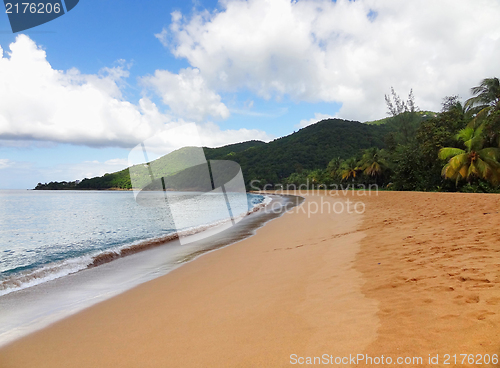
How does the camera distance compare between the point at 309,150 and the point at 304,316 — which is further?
the point at 309,150

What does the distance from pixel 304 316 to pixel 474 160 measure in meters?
22.5

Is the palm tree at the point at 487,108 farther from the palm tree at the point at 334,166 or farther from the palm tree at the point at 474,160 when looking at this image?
the palm tree at the point at 334,166

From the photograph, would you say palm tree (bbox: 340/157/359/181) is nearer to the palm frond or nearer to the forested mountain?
the forested mountain

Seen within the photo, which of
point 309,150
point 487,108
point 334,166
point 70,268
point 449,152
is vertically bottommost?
point 70,268

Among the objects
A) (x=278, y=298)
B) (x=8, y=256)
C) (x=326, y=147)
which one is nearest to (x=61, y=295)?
(x=278, y=298)

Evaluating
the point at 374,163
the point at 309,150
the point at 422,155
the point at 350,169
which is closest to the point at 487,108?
the point at 422,155

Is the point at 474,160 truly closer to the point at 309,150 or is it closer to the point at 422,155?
the point at 422,155

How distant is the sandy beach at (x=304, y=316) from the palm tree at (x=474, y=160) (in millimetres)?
17381

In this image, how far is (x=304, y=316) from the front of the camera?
9.44 ft

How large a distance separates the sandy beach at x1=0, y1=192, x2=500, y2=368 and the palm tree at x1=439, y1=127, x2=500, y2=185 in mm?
17381

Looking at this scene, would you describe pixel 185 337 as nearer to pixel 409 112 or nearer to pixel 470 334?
pixel 470 334

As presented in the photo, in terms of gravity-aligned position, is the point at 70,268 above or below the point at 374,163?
below

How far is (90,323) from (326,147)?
96488 millimetres

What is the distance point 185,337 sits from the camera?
9.20 feet
